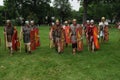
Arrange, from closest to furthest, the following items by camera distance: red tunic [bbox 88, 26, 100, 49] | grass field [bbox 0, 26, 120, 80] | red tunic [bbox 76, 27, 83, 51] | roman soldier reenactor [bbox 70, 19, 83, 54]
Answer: grass field [bbox 0, 26, 120, 80] → roman soldier reenactor [bbox 70, 19, 83, 54] → red tunic [bbox 76, 27, 83, 51] → red tunic [bbox 88, 26, 100, 49]

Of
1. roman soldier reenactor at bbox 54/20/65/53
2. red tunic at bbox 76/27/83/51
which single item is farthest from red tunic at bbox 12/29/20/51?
red tunic at bbox 76/27/83/51

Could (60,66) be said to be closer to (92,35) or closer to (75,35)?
(75,35)

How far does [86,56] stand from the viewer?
2266cm

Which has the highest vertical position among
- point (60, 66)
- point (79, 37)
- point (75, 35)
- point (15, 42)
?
point (75, 35)

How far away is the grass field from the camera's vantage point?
712 inches

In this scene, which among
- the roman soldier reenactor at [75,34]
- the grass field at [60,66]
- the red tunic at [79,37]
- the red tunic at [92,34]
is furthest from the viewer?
the red tunic at [92,34]

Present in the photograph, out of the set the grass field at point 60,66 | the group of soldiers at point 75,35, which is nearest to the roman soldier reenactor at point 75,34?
the group of soldiers at point 75,35

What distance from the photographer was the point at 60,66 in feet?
65.6

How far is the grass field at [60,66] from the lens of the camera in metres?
18.1

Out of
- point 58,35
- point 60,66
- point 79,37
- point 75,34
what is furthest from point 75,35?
point 60,66

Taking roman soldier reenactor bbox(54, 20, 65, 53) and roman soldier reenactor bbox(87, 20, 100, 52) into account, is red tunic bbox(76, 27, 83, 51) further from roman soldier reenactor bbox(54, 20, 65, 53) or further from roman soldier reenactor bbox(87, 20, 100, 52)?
roman soldier reenactor bbox(54, 20, 65, 53)

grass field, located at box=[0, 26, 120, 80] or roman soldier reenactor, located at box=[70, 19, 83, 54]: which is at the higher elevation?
roman soldier reenactor, located at box=[70, 19, 83, 54]

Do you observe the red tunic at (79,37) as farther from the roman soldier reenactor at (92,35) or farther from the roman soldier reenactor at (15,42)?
the roman soldier reenactor at (15,42)

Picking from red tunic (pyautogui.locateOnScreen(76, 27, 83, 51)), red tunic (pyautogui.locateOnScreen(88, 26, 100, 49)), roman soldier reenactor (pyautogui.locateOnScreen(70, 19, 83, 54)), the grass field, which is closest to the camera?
the grass field
